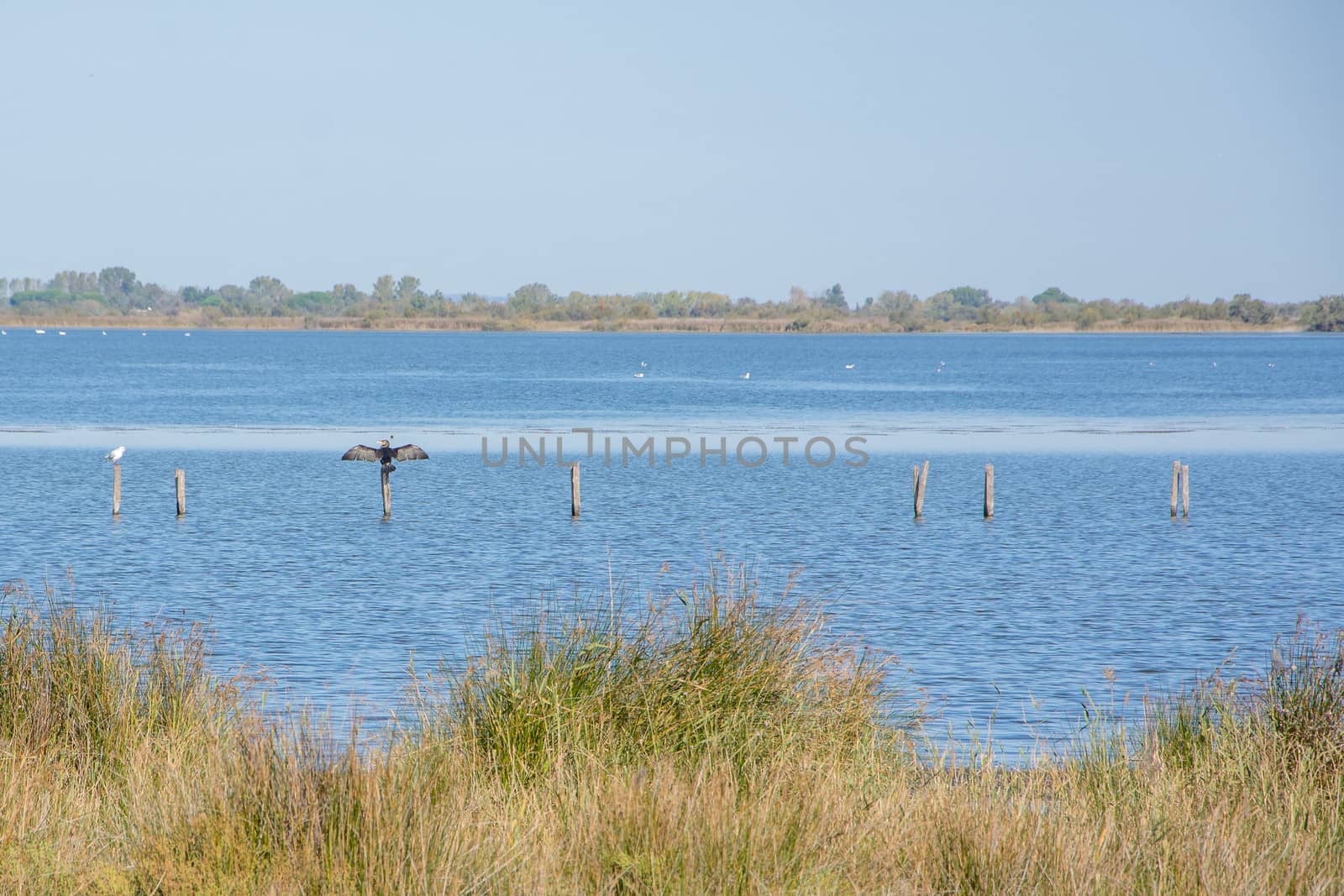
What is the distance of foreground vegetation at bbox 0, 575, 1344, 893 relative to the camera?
685 cm

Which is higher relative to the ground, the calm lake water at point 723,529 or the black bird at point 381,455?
the black bird at point 381,455

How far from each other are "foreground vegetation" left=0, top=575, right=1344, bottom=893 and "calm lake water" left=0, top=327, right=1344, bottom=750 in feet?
12.3

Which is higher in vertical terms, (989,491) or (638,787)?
(638,787)

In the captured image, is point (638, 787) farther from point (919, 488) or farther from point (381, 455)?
point (381, 455)

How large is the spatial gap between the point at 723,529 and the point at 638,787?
1083 inches

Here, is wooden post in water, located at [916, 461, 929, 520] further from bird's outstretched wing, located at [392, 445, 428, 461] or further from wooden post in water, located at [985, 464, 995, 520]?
bird's outstretched wing, located at [392, 445, 428, 461]

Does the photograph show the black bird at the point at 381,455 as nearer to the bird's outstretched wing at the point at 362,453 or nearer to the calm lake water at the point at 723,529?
the bird's outstretched wing at the point at 362,453

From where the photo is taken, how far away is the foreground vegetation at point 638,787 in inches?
270

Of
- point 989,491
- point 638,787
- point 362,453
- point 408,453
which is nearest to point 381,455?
point 362,453

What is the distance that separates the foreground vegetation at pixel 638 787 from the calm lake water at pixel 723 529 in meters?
3.76

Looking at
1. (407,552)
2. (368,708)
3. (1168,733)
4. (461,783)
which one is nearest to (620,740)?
(461,783)

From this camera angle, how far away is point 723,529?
1385 inches

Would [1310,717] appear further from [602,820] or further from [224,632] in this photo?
[224,632]

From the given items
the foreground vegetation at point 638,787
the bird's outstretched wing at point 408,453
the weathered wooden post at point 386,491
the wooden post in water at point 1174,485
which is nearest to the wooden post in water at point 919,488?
the wooden post in water at point 1174,485
